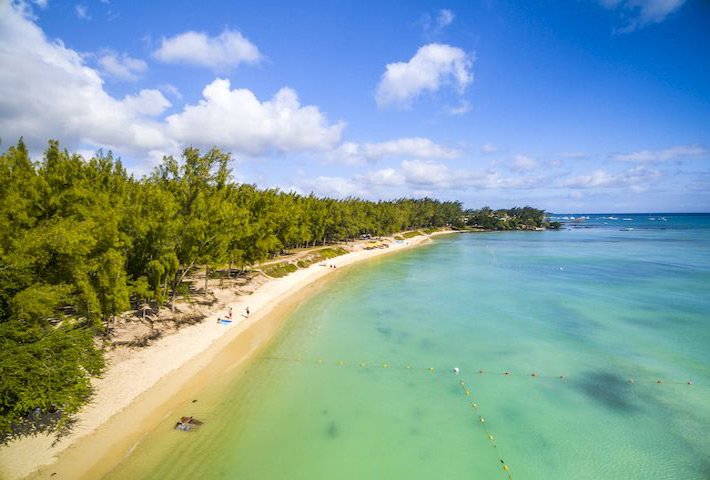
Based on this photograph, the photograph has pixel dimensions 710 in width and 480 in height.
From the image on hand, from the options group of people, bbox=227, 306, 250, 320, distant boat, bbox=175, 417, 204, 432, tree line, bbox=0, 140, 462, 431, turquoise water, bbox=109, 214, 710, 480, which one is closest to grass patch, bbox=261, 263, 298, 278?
tree line, bbox=0, 140, 462, 431

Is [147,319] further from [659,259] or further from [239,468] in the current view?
[659,259]

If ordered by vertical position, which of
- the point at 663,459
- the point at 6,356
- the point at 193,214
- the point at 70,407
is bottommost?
the point at 663,459

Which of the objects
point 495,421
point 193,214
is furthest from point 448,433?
point 193,214

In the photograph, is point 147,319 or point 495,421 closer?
point 495,421

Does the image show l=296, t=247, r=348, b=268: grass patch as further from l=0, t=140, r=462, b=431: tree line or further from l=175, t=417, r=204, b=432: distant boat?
l=175, t=417, r=204, b=432: distant boat

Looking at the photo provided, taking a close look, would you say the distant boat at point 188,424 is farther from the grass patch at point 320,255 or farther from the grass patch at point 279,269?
the grass patch at point 320,255

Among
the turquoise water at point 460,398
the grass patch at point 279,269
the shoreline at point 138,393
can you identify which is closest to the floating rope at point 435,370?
the turquoise water at point 460,398
